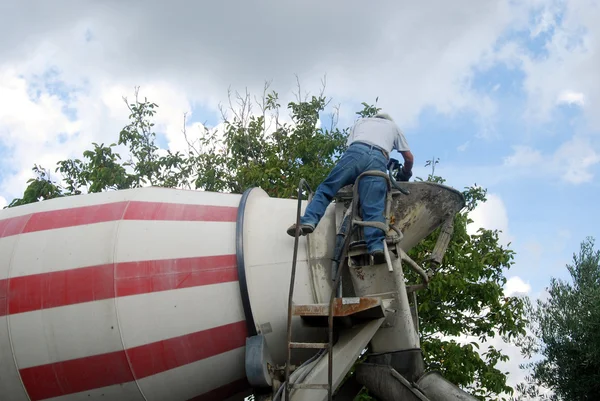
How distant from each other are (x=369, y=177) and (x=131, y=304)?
82.6 inches

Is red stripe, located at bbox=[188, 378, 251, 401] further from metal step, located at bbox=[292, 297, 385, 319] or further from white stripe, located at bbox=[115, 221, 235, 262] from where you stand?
white stripe, located at bbox=[115, 221, 235, 262]

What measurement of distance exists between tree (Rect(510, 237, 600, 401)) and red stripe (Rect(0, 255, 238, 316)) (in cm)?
1061

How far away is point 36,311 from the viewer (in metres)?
4.72

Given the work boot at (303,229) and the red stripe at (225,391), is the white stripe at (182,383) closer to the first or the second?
the red stripe at (225,391)

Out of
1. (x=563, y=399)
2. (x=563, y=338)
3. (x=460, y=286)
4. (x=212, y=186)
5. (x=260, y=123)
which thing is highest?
(x=260, y=123)

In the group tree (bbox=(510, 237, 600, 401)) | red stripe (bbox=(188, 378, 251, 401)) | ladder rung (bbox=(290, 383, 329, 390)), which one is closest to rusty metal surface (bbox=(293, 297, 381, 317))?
ladder rung (bbox=(290, 383, 329, 390))

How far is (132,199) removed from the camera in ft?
17.2

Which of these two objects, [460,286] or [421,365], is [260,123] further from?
[421,365]

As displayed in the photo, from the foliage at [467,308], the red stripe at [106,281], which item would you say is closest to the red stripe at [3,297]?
the red stripe at [106,281]

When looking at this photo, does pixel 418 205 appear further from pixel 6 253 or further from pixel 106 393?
pixel 6 253

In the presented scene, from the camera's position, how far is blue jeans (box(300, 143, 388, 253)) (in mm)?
4877

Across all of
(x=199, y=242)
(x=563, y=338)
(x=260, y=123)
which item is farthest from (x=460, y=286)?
(x=199, y=242)

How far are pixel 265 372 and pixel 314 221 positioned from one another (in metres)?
1.22

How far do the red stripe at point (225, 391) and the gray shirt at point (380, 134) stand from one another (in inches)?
87.5
